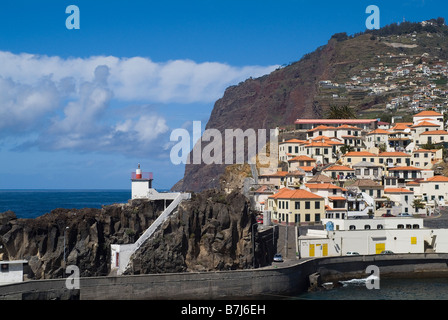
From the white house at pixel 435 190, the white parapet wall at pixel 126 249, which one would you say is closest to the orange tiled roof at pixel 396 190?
the white house at pixel 435 190

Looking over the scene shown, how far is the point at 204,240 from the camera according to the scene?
51531 millimetres

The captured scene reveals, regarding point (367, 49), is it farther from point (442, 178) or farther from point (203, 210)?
point (203, 210)

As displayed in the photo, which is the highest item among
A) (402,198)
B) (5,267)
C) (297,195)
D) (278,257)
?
(297,195)

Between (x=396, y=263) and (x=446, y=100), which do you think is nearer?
(x=396, y=263)

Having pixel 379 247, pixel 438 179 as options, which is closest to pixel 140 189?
pixel 379 247

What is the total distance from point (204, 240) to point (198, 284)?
6.55 meters

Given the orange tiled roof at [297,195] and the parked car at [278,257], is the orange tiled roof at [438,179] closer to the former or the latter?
the orange tiled roof at [297,195]

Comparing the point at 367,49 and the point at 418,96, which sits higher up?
the point at 367,49

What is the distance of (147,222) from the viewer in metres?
53.7

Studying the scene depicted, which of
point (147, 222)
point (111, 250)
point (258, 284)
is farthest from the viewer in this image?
point (147, 222)

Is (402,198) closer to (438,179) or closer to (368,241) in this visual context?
(438,179)

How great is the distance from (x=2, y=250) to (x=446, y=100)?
338 ft
